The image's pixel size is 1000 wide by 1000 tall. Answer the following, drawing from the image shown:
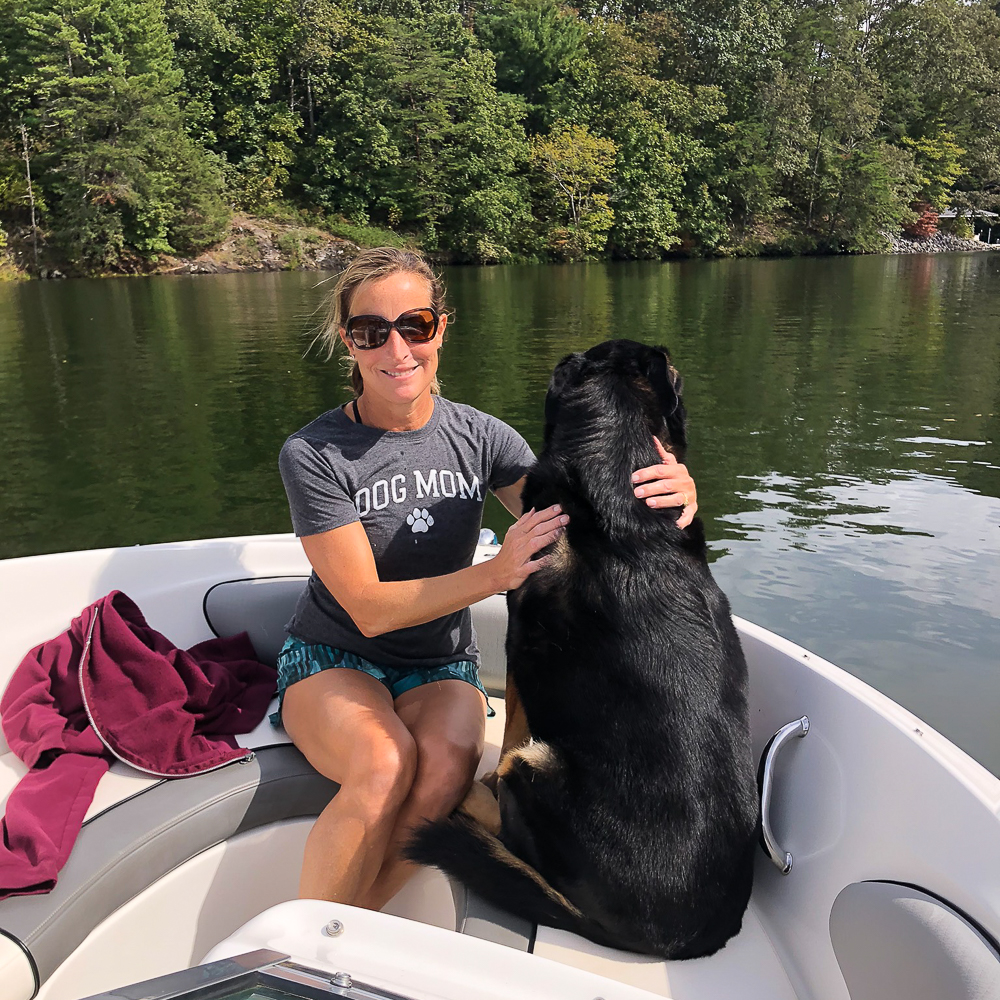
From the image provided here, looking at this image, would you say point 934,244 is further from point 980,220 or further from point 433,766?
point 433,766

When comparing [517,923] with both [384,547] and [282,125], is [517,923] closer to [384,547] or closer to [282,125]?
[384,547]

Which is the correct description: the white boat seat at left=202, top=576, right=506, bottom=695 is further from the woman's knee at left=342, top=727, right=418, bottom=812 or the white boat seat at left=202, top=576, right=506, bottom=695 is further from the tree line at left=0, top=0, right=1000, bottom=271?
the tree line at left=0, top=0, right=1000, bottom=271

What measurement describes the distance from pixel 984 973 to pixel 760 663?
104cm

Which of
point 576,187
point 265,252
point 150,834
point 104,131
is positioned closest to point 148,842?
point 150,834

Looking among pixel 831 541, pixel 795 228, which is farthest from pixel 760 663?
pixel 795 228

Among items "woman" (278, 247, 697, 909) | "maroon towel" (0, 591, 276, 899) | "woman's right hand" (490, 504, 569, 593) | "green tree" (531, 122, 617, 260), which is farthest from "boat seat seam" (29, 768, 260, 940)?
"green tree" (531, 122, 617, 260)

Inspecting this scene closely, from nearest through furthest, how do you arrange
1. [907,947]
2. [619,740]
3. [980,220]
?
1. [907,947]
2. [619,740]
3. [980,220]

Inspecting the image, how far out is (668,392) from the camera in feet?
7.21

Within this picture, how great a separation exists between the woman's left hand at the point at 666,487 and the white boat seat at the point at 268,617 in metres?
1.08

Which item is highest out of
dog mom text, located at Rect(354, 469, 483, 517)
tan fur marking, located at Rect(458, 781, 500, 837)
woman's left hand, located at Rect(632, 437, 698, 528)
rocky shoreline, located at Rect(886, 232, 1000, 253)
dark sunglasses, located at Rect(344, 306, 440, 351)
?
rocky shoreline, located at Rect(886, 232, 1000, 253)

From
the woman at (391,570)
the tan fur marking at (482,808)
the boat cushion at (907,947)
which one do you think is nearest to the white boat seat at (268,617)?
the woman at (391,570)

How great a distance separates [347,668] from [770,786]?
1134 millimetres

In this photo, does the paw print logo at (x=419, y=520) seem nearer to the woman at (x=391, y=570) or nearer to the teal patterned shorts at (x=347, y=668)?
the woman at (x=391, y=570)

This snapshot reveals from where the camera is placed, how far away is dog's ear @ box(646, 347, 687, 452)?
220 centimetres
